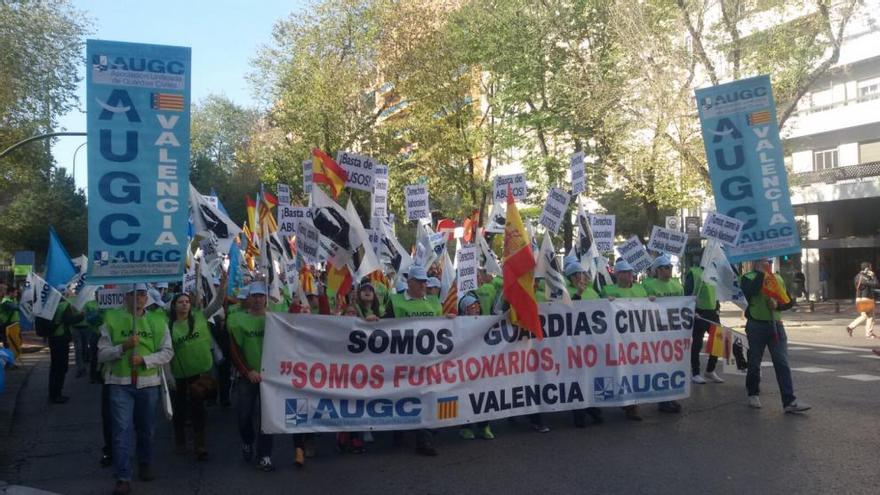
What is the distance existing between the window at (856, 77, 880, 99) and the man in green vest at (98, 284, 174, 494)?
104 ft

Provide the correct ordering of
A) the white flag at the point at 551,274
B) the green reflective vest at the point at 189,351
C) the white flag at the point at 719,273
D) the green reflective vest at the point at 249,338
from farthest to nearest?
the white flag at the point at 719,273 < the white flag at the point at 551,274 < the green reflective vest at the point at 189,351 < the green reflective vest at the point at 249,338

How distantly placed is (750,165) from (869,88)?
2676cm

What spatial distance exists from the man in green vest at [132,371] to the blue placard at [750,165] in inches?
256

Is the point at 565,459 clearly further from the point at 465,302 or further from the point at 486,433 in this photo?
the point at 465,302

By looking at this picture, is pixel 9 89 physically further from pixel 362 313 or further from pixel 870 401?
pixel 870 401

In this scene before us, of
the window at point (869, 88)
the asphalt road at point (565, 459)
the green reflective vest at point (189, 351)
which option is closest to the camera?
the asphalt road at point (565, 459)

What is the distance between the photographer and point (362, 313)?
A: 8852 mm

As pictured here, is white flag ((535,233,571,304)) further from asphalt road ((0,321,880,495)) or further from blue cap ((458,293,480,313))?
asphalt road ((0,321,880,495))

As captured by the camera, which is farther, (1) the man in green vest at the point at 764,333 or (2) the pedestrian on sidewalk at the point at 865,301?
(2) the pedestrian on sidewalk at the point at 865,301

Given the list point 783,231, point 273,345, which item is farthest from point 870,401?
point 273,345

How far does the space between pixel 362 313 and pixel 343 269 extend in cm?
88

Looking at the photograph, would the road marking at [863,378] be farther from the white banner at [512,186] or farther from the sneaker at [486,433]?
the sneaker at [486,433]

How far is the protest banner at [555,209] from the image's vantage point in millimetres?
11672

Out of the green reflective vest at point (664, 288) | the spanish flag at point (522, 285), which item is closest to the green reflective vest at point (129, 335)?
the spanish flag at point (522, 285)
